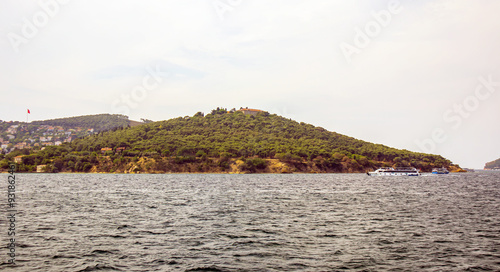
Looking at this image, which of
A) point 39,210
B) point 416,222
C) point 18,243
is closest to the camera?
point 18,243

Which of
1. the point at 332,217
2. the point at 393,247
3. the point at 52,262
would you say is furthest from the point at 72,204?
the point at 393,247

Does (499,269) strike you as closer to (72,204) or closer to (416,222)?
(416,222)

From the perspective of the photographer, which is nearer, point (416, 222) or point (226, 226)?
point (226, 226)

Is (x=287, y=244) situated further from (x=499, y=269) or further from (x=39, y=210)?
(x=39, y=210)

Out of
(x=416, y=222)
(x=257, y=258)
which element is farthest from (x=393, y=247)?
(x=416, y=222)

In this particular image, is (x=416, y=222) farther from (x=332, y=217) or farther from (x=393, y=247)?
(x=393, y=247)

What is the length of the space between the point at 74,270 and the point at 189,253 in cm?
759

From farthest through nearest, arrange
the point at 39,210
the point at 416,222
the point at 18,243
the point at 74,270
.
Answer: the point at 39,210 < the point at 416,222 < the point at 18,243 < the point at 74,270

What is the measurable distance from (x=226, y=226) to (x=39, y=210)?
89.1 feet

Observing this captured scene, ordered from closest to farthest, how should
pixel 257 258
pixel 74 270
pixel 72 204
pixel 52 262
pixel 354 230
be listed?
pixel 74 270 < pixel 52 262 < pixel 257 258 < pixel 354 230 < pixel 72 204

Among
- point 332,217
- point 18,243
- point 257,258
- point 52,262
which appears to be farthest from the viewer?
point 332,217

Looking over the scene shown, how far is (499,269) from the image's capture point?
76.6ft

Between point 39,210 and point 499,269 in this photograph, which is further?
point 39,210

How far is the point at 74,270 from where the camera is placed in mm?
22078
